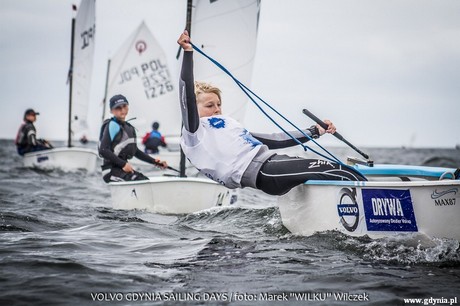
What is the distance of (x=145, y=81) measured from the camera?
21891 mm

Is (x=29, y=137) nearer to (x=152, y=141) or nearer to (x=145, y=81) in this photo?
(x=152, y=141)

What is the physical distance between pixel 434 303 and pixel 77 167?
588 inches

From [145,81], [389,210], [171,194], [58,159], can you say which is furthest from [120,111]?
[145,81]

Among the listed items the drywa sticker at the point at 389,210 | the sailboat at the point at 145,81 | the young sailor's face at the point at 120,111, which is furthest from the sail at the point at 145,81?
the drywa sticker at the point at 389,210

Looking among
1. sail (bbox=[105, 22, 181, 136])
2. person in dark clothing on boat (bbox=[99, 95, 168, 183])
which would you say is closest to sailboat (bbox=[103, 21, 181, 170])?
sail (bbox=[105, 22, 181, 136])

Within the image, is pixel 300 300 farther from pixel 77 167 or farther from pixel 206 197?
pixel 77 167

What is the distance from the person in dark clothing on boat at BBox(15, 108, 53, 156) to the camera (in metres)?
16.3

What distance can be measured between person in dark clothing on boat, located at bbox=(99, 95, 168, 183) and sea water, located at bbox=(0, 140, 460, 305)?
227 cm

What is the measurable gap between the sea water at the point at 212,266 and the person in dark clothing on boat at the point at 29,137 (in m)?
10.5

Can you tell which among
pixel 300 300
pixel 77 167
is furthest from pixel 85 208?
pixel 77 167

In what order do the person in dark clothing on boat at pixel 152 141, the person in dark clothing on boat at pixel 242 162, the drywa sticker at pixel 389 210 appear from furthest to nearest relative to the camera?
the person in dark clothing on boat at pixel 152 141 < the person in dark clothing on boat at pixel 242 162 < the drywa sticker at pixel 389 210

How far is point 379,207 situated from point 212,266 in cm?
134

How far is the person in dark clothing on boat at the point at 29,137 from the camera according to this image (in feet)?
53.4

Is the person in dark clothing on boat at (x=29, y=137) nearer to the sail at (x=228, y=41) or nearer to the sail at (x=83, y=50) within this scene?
the sail at (x=83, y=50)
